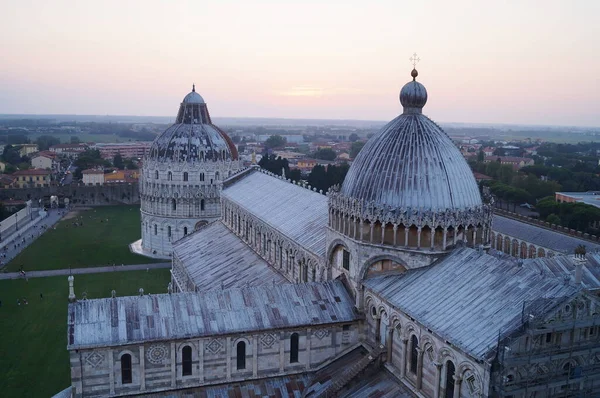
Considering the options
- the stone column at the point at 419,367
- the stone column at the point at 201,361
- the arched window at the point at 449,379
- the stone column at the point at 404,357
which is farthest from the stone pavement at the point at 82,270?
the arched window at the point at 449,379

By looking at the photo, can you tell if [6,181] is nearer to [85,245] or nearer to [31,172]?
[31,172]

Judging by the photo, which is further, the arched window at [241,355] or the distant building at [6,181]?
the distant building at [6,181]

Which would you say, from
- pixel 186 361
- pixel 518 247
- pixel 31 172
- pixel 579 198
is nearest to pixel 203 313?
pixel 186 361

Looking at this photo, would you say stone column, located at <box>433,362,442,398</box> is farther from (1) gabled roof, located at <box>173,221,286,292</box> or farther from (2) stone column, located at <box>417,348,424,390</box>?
(1) gabled roof, located at <box>173,221,286,292</box>

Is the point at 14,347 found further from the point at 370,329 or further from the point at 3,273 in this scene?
the point at 370,329

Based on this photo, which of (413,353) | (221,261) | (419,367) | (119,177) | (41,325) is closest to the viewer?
(419,367)

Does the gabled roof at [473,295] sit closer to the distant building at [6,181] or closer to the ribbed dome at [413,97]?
the ribbed dome at [413,97]
